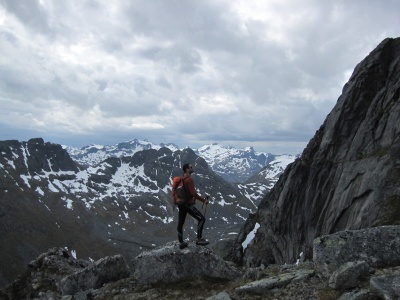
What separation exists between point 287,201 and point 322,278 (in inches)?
1849

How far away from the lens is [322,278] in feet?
47.6

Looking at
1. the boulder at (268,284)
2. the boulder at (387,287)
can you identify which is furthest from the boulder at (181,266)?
the boulder at (387,287)

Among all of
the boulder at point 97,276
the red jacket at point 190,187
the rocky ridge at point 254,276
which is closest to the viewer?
the rocky ridge at point 254,276

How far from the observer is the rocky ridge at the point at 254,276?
12.5 meters

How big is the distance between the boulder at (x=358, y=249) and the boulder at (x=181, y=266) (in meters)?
6.34

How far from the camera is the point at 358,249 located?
1457 cm

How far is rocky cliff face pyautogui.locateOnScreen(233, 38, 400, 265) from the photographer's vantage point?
115 ft

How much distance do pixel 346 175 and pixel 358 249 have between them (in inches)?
1214

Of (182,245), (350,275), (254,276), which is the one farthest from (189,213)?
(350,275)

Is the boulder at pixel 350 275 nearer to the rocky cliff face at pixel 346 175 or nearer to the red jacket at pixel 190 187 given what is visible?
the red jacket at pixel 190 187

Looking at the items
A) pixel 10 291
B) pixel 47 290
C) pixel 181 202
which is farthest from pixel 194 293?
pixel 10 291

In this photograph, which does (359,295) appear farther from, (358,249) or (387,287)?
(358,249)

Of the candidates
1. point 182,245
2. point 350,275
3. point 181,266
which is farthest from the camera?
point 182,245

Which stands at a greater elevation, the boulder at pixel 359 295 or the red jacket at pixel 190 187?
the red jacket at pixel 190 187
